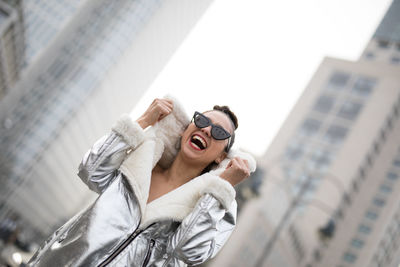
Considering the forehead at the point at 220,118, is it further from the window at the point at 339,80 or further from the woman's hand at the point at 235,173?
the window at the point at 339,80

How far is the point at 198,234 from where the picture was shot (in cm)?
228

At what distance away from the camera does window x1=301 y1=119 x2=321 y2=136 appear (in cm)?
7050

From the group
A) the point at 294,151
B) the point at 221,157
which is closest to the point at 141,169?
the point at 221,157

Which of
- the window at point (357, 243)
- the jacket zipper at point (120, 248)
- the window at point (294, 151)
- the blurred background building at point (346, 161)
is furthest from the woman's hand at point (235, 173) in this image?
the window at point (357, 243)

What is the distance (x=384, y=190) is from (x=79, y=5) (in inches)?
2475

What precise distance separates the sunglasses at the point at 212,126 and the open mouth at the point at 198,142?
0.30 ft

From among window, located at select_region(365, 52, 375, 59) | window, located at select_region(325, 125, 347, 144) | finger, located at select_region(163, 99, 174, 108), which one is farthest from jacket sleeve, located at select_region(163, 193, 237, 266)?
window, located at select_region(365, 52, 375, 59)

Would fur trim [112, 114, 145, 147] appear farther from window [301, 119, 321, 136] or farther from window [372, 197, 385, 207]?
window [372, 197, 385, 207]

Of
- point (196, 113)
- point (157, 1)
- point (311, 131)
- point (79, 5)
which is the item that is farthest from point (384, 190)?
point (196, 113)

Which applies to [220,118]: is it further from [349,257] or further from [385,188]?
[385,188]

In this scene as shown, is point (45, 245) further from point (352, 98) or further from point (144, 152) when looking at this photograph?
point (352, 98)

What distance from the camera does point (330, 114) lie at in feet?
235

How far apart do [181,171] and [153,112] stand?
0.50 meters

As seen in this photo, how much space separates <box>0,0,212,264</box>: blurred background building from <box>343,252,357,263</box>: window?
1798 inches
